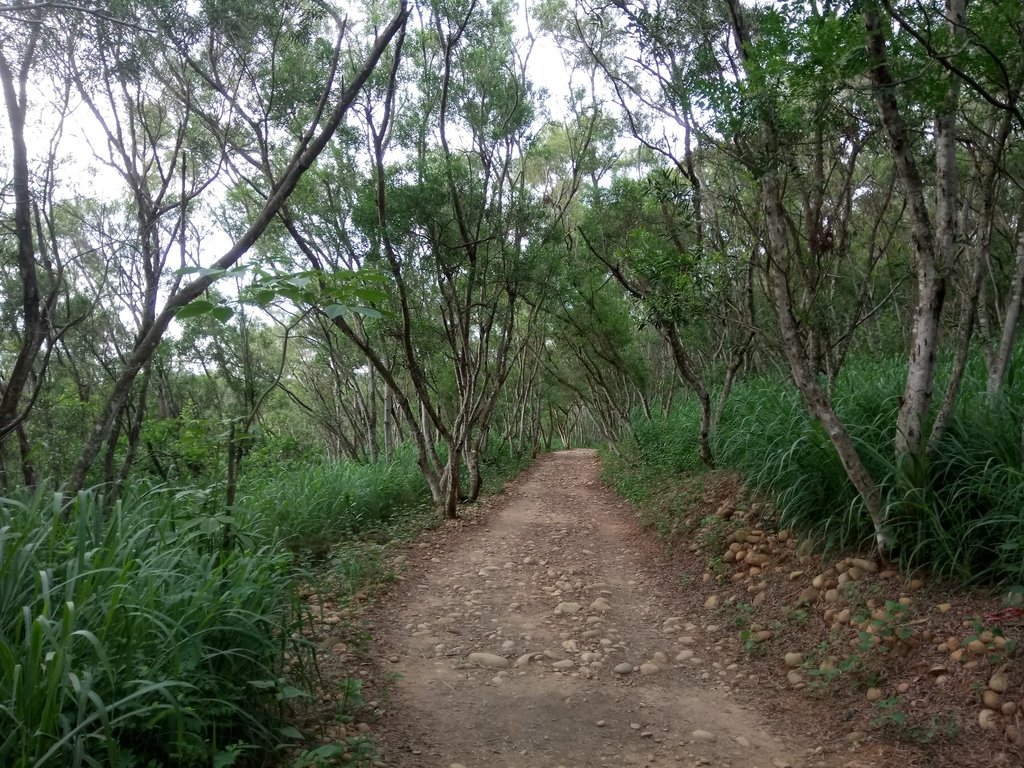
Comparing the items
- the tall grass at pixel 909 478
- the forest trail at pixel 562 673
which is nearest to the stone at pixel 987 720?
the forest trail at pixel 562 673

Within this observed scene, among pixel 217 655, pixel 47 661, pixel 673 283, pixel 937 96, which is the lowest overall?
pixel 217 655

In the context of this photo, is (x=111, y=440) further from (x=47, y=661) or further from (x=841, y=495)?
(x=841, y=495)

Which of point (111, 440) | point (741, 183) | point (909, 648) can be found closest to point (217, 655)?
point (909, 648)

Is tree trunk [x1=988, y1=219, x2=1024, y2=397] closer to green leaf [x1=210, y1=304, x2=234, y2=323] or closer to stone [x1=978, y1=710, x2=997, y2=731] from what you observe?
stone [x1=978, y1=710, x2=997, y2=731]

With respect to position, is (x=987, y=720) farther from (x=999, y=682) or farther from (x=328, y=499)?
(x=328, y=499)

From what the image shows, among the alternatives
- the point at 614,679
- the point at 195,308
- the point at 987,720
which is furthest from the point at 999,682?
the point at 195,308

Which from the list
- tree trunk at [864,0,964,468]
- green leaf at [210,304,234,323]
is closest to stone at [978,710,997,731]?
tree trunk at [864,0,964,468]

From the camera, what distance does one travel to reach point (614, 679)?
3.86 m

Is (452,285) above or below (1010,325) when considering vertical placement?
above

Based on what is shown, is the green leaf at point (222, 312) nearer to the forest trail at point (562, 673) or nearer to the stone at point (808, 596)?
the forest trail at point (562, 673)

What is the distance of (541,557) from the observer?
6.95m

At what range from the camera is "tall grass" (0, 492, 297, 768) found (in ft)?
6.76

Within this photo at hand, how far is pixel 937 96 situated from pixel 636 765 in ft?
13.4

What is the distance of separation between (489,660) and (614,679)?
2.75ft
